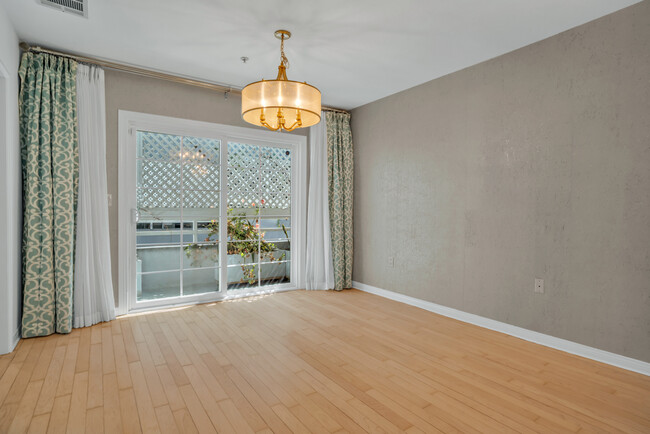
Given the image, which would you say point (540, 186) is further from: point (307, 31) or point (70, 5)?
point (70, 5)

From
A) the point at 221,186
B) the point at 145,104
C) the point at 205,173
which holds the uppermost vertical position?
the point at 145,104

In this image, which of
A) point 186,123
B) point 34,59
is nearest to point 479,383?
point 186,123

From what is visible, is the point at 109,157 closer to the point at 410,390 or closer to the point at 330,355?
the point at 330,355

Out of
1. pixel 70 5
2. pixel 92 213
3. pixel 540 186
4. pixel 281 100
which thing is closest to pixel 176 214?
pixel 92 213

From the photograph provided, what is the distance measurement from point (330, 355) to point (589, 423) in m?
1.64

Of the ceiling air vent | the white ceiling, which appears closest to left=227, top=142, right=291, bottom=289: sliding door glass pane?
the white ceiling

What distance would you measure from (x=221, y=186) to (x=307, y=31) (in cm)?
216

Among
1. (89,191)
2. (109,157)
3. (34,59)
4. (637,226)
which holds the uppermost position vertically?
(34,59)

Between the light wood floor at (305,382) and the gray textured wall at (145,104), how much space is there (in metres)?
1.18

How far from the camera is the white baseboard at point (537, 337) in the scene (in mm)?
2598

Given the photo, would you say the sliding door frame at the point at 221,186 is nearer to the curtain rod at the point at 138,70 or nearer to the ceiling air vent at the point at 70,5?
the curtain rod at the point at 138,70

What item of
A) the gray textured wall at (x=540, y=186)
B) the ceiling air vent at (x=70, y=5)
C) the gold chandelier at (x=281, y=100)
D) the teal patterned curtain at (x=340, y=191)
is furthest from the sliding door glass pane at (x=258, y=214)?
the ceiling air vent at (x=70, y=5)

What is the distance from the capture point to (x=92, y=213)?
3.42 meters

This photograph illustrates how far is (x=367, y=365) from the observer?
2623mm
